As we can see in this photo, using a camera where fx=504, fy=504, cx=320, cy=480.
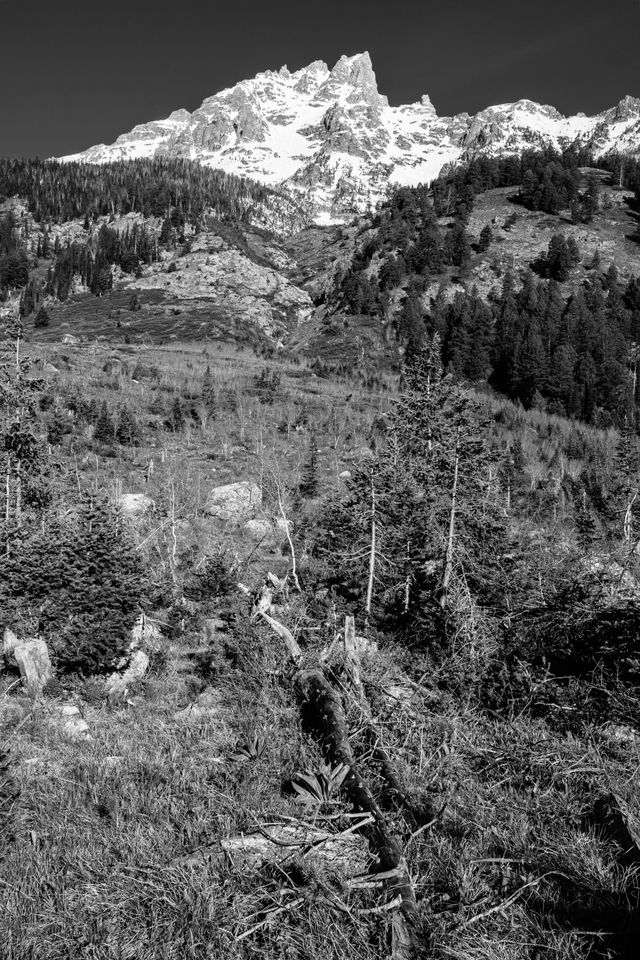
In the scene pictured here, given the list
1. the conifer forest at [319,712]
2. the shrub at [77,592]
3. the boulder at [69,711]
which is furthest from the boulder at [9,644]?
the boulder at [69,711]

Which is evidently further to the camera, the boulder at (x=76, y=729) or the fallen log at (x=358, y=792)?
the boulder at (x=76, y=729)

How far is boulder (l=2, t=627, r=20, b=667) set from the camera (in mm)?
8195

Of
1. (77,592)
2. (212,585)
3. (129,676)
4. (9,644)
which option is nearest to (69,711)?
(129,676)

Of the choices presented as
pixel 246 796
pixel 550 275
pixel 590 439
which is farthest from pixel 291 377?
pixel 246 796

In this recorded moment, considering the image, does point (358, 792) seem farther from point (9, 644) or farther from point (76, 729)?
point (9, 644)

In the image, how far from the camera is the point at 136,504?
24.8 metres

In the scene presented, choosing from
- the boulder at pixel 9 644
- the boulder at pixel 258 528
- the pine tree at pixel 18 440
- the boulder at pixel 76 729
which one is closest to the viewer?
the boulder at pixel 76 729

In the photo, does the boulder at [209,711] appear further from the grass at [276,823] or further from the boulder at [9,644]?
the boulder at [9,644]

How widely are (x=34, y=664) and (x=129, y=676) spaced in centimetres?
146

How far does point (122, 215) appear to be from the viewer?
130 meters

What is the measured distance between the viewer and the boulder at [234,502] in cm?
2733

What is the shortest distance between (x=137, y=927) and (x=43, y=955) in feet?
1.37

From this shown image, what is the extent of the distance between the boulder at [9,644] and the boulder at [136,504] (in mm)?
14944

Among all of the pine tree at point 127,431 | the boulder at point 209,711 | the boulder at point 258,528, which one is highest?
the boulder at point 209,711
